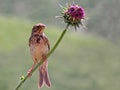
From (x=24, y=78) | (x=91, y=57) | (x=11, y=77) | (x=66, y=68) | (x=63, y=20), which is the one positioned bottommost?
(x=24, y=78)

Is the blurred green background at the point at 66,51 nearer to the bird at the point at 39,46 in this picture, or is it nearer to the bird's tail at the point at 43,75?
the bird's tail at the point at 43,75

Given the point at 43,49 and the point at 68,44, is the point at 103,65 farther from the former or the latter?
the point at 43,49

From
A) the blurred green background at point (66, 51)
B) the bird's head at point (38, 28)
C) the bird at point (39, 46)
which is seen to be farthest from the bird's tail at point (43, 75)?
the blurred green background at point (66, 51)

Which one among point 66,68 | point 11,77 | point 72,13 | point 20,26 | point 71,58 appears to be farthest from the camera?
point 20,26

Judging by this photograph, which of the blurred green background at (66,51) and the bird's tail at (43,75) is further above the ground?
the blurred green background at (66,51)

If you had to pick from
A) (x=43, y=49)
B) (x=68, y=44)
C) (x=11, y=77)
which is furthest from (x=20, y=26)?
(x=43, y=49)

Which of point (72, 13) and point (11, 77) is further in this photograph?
point (11, 77)

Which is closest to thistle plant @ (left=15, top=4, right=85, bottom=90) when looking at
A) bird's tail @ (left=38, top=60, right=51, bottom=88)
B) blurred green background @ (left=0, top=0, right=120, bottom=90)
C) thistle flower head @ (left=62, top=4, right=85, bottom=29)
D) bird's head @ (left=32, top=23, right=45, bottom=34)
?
thistle flower head @ (left=62, top=4, right=85, bottom=29)
